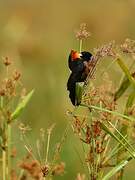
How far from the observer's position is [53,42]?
16.0 ft

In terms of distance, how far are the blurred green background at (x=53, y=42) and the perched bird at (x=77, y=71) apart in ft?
4.41

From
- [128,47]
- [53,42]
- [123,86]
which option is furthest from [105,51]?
[53,42]

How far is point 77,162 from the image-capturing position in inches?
120

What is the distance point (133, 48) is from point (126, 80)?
0.25m

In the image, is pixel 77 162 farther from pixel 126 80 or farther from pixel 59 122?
pixel 126 80

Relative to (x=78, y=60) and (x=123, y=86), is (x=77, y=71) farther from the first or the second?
(x=123, y=86)

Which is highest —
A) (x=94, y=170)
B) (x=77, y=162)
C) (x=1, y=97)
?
(x=1, y=97)

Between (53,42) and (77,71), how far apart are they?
340cm

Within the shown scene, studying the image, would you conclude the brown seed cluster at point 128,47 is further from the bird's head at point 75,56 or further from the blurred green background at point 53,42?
the blurred green background at point 53,42

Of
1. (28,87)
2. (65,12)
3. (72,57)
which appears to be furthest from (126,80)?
(65,12)

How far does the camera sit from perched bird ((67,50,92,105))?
1.49 metres

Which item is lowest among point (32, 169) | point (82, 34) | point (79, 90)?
point (32, 169)

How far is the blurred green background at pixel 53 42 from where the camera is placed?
3.50 m

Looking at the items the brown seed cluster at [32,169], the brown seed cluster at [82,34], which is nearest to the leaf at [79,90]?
the brown seed cluster at [82,34]
